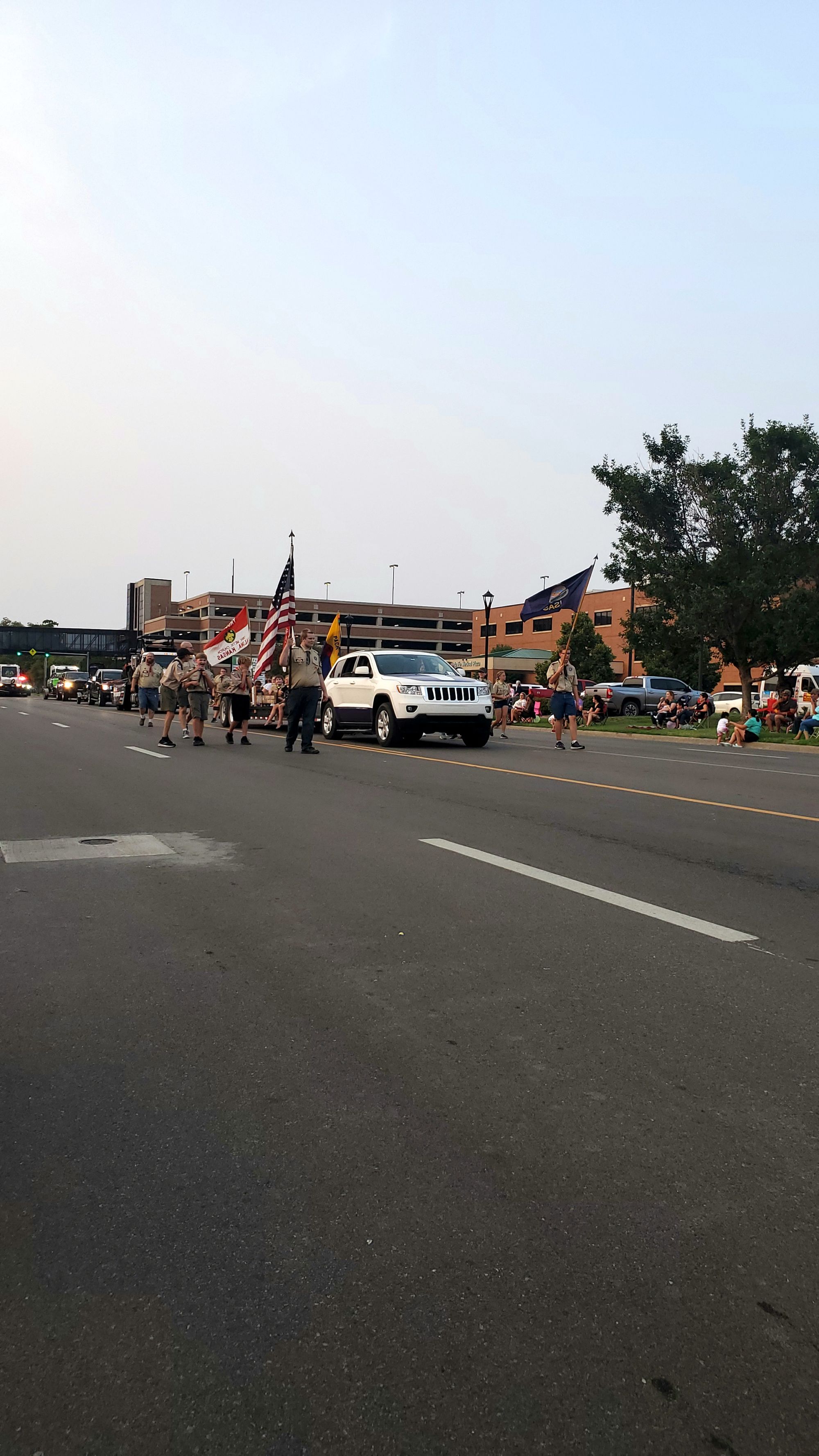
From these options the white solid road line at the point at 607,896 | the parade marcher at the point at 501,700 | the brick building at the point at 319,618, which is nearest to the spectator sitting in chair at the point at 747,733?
the parade marcher at the point at 501,700

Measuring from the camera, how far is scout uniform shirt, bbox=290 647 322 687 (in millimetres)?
17359

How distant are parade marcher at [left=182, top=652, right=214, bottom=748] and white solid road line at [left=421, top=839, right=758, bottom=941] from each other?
11857mm

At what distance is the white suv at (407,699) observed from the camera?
19.2 meters

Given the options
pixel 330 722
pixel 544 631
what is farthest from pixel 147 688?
pixel 544 631

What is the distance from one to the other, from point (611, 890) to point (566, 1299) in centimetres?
436

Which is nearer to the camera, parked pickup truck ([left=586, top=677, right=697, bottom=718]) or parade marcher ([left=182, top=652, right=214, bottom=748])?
parade marcher ([left=182, top=652, right=214, bottom=748])

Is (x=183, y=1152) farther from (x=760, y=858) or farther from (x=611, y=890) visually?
(x=760, y=858)

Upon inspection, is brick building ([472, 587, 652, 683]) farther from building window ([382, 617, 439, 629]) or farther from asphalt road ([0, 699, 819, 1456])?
asphalt road ([0, 699, 819, 1456])

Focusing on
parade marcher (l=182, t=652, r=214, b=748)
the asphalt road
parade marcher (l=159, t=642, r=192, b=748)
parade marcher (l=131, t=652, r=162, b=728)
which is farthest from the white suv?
the asphalt road

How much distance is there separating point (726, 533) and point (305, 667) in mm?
27671

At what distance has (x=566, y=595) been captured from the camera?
1070 inches

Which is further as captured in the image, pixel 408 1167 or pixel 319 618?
pixel 319 618

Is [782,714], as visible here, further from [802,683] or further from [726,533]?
[726,533]

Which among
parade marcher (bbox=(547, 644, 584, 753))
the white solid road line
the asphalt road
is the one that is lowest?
the asphalt road
